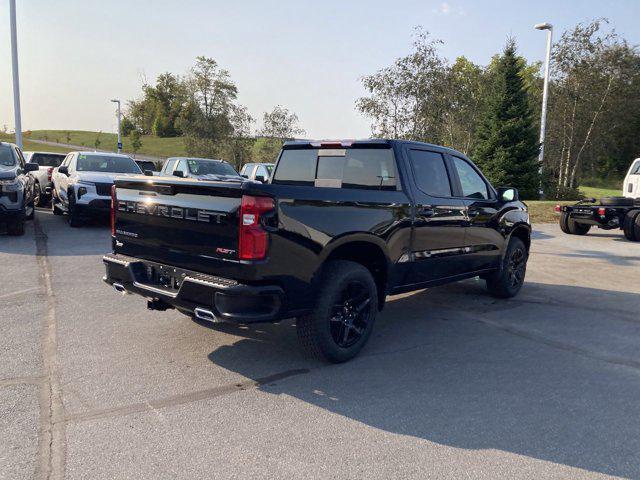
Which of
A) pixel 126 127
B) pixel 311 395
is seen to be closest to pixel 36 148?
pixel 126 127

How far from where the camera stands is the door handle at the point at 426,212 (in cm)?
519

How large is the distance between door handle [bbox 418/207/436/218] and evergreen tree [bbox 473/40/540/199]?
20.7m

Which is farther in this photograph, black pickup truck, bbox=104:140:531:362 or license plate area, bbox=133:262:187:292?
license plate area, bbox=133:262:187:292

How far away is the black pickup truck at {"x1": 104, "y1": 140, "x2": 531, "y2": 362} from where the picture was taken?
3.78 metres

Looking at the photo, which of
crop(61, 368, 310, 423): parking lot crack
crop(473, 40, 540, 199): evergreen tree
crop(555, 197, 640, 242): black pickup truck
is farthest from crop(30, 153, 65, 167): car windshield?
crop(473, 40, 540, 199): evergreen tree

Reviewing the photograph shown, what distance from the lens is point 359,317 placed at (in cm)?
460

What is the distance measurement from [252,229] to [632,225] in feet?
42.4

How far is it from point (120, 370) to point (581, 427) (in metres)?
3.41

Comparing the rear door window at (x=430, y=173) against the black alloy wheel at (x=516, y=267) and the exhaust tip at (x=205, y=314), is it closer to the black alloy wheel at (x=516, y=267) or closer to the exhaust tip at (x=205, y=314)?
the black alloy wheel at (x=516, y=267)

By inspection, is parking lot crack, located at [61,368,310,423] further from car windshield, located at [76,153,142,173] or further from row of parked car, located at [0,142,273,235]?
car windshield, located at [76,153,142,173]

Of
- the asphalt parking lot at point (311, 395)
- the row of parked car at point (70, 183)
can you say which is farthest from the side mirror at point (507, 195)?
the row of parked car at point (70, 183)

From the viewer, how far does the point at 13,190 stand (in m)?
10.2

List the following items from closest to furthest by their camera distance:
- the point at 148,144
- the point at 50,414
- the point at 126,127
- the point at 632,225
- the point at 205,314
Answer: the point at 50,414 < the point at 205,314 < the point at 632,225 < the point at 148,144 < the point at 126,127

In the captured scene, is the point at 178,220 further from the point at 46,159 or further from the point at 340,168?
the point at 46,159
